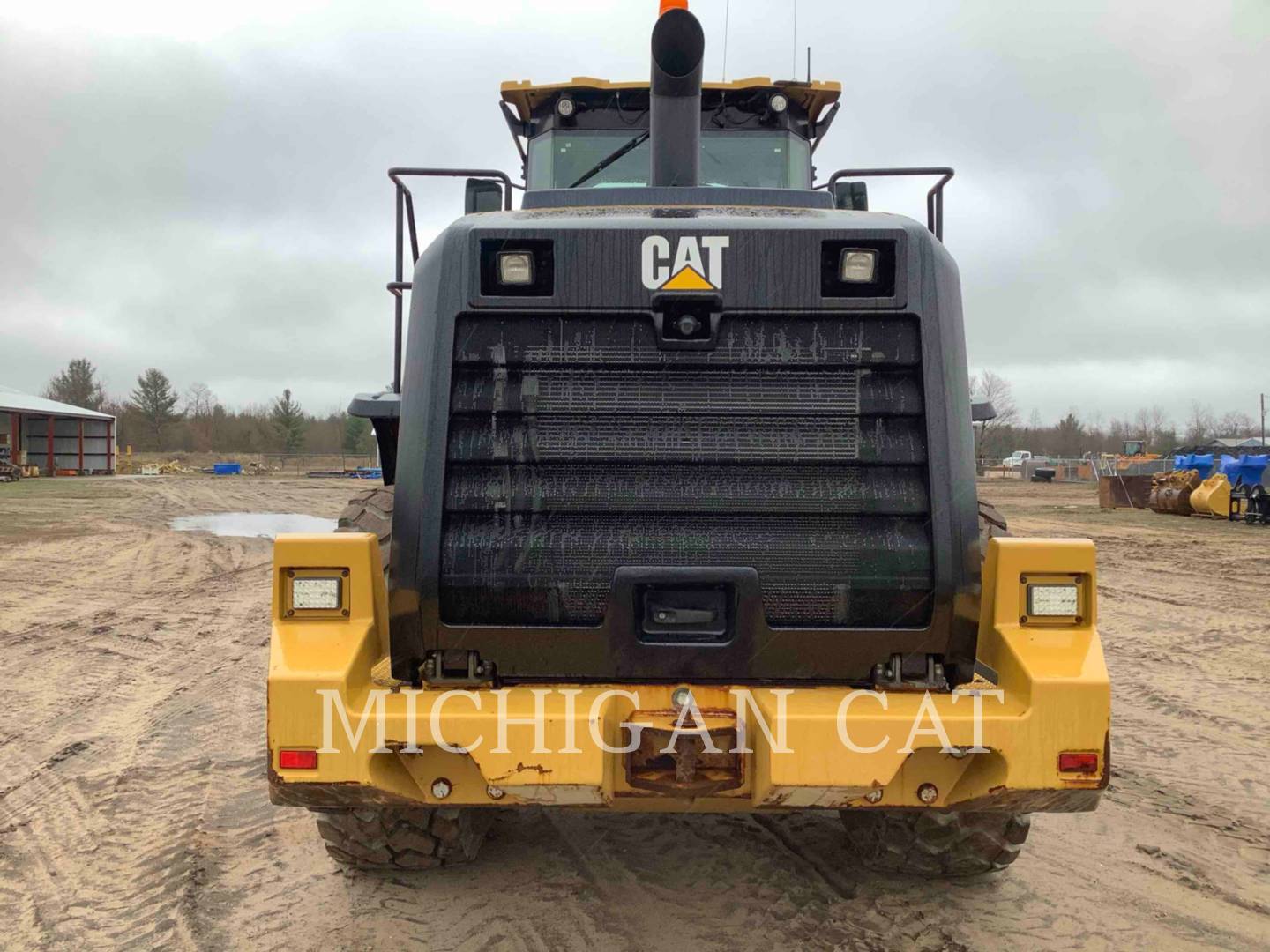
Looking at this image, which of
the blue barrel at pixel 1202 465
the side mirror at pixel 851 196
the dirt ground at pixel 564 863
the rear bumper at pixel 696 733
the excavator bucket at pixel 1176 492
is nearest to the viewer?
the rear bumper at pixel 696 733

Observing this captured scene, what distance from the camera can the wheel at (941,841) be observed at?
10.8 feet

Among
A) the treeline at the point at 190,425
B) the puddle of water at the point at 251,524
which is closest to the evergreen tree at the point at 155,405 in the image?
the treeline at the point at 190,425

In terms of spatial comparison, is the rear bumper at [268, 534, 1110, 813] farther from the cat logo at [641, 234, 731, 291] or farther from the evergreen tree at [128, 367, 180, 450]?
the evergreen tree at [128, 367, 180, 450]

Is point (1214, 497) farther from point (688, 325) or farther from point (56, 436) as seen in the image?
point (56, 436)

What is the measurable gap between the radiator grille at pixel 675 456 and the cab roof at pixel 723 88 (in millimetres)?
2588

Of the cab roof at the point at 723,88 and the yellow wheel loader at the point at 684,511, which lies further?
the cab roof at the point at 723,88

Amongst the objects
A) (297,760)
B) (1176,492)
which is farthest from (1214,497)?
(297,760)

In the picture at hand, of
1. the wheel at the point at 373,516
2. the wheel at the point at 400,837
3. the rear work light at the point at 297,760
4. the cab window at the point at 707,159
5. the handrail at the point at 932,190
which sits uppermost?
the cab window at the point at 707,159

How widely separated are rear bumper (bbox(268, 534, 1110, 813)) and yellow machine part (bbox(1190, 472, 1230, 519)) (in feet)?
73.3

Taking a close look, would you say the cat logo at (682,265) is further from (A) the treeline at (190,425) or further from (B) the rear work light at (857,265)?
(A) the treeline at (190,425)

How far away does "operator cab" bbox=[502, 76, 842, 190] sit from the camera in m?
4.91

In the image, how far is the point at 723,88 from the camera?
16.3 ft

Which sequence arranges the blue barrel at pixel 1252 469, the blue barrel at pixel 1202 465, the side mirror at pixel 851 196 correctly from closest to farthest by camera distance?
1. the side mirror at pixel 851 196
2. the blue barrel at pixel 1252 469
3. the blue barrel at pixel 1202 465

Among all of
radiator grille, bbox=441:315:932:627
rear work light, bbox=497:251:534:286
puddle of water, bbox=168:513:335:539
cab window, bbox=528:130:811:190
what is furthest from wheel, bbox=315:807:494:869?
puddle of water, bbox=168:513:335:539
